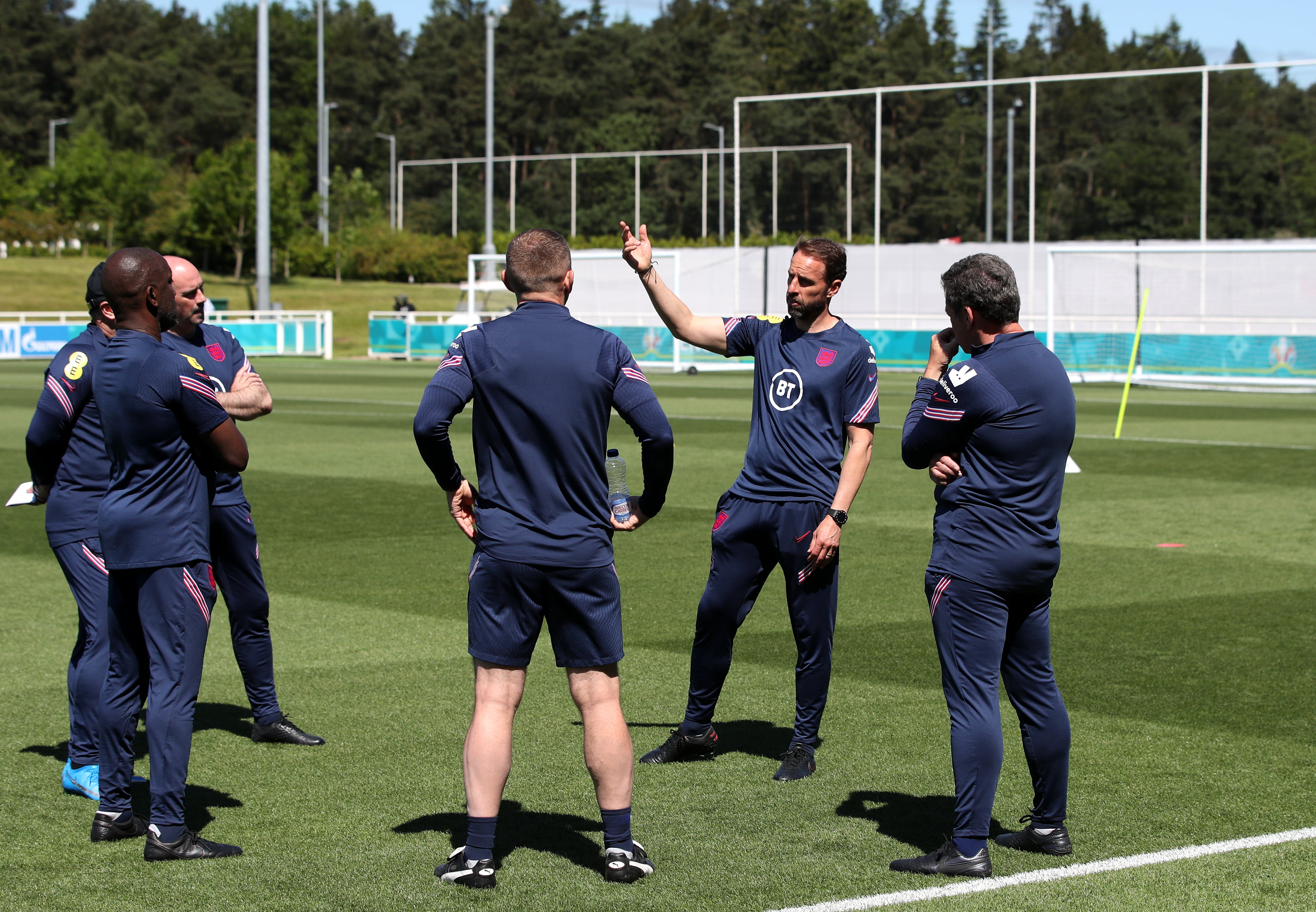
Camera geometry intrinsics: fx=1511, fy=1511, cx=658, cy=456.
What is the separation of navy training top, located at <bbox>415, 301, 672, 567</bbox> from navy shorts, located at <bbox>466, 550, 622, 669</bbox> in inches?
1.6

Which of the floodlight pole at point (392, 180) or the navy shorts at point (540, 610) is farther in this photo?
the floodlight pole at point (392, 180)

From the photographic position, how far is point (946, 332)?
4.82 meters

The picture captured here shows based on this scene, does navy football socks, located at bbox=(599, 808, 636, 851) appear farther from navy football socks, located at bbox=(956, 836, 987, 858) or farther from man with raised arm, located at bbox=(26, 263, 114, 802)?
man with raised arm, located at bbox=(26, 263, 114, 802)

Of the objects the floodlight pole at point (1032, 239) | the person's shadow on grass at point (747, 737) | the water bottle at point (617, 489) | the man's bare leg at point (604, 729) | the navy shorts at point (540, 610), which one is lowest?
the person's shadow on grass at point (747, 737)

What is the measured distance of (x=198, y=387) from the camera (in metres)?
4.53

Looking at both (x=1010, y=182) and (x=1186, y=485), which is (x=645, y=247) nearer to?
(x=1186, y=485)

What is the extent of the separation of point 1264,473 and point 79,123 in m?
98.9

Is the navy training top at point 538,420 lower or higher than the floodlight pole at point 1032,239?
lower

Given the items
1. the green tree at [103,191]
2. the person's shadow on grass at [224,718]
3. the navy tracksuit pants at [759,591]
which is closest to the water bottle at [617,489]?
the navy tracksuit pants at [759,591]

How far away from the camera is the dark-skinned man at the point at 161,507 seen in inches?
178

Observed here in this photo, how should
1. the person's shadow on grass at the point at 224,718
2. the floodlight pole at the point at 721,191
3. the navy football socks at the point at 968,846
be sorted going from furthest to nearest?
the floodlight pole at the point at 721,191 → the person's shadow on grass at the point at 224,718 → the navy football socks at the point at 968,846

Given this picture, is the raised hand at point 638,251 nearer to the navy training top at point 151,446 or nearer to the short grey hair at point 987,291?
the short grey hair at point 987,291

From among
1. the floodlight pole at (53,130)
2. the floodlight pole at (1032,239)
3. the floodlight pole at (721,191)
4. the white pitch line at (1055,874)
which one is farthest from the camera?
the floodlight pole at (53,130)

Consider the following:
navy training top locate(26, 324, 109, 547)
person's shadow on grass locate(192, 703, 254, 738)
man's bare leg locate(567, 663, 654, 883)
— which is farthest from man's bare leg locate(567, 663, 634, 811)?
person's shadow on grass locate(192, 703, 254, 738)
